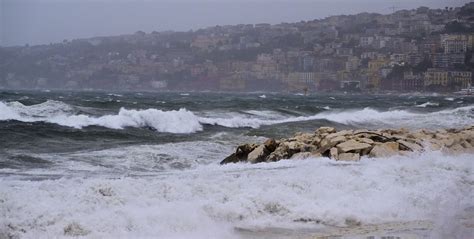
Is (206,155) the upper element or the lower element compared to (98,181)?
lower

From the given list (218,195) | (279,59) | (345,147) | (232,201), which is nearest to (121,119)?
(345,147)

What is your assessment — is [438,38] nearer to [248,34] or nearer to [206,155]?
[248,34]

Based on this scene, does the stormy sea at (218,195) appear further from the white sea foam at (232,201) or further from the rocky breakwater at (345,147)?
the rocky breakwater at (345,147)

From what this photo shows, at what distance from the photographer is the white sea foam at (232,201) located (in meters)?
6.89

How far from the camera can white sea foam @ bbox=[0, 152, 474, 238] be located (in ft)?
22.6

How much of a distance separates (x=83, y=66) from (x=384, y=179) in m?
81.2

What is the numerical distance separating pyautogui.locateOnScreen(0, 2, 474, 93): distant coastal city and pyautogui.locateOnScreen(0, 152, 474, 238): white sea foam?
197ft

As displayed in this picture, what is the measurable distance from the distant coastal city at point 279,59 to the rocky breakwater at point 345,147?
55.0 m

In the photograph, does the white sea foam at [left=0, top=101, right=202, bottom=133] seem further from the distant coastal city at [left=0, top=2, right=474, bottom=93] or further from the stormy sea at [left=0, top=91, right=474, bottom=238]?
the distant coastal city at [left=0, top=2, right=474, bottom=93]

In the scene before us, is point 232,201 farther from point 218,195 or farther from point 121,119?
point 121,119

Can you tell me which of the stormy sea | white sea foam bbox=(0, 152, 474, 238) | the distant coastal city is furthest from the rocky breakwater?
the distant coastal city

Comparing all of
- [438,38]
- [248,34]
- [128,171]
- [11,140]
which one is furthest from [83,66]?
[128,171]

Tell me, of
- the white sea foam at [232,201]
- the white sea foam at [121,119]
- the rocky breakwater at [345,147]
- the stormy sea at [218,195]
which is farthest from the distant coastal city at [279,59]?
the white sea foam at [232,201]

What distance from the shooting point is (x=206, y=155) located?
1515 cm
